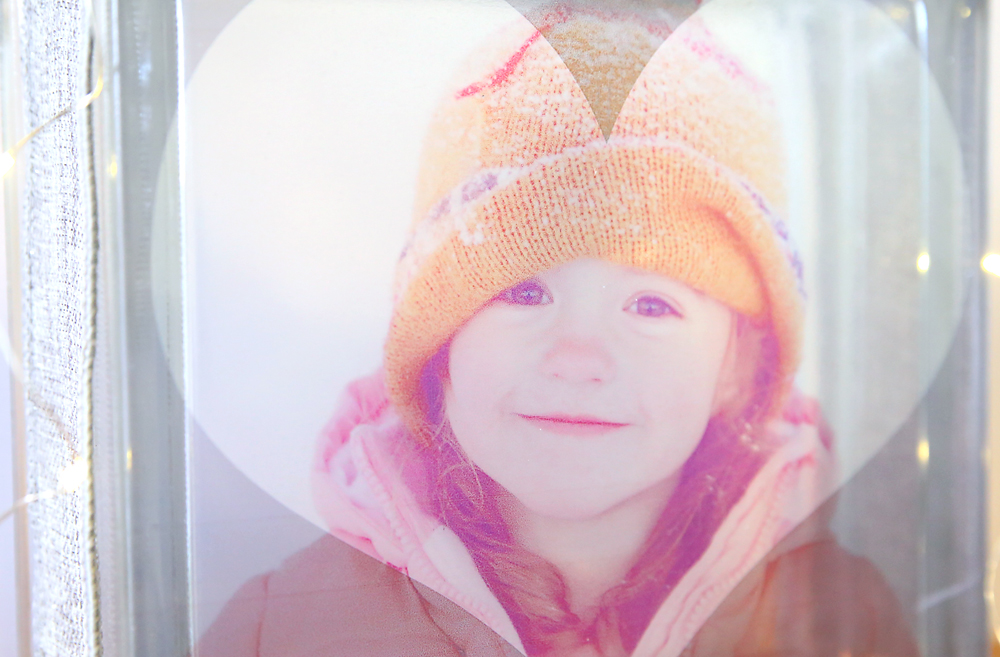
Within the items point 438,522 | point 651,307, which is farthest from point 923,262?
point 438,522

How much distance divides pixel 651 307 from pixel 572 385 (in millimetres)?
108

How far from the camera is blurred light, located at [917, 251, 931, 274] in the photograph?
0.78m

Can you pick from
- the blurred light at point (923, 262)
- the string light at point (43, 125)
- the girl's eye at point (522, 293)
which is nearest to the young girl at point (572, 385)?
the girl's eye at point (522, 293)

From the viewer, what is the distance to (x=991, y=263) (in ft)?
2.57

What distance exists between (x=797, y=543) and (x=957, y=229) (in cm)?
Result: 38

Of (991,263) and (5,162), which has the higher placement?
(5,162)

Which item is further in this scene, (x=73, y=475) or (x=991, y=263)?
(x=991, y=263)

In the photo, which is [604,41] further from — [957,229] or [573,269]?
[957,229]

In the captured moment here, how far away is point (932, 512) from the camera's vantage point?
781mm

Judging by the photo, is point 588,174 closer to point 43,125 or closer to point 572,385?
point 572,385

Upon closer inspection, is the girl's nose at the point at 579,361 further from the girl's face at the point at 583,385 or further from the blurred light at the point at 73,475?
the blurred light at the point at 73,475

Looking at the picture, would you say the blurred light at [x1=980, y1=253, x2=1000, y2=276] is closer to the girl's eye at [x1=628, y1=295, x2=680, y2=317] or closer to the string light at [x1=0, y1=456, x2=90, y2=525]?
the girl's eye at [x1=628, y1=295, x2=680, y2=317]

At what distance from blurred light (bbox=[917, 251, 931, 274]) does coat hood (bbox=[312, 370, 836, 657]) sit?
0.19m

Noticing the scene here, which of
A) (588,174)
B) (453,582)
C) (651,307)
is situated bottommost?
(453,582)
